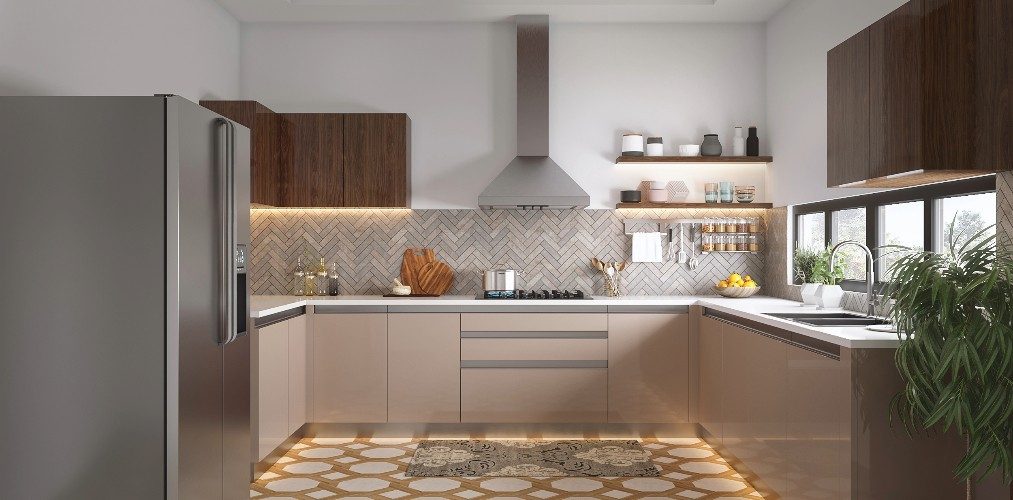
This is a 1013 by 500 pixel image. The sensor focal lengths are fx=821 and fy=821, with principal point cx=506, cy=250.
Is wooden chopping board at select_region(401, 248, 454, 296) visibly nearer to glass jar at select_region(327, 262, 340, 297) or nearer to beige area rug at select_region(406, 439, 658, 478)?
glass jar at select_region(327, 262, 340, 297)

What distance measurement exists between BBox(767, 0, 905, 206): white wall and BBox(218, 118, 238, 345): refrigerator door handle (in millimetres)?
2963

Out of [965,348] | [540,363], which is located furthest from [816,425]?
[540,363]

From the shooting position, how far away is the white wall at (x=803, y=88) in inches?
169

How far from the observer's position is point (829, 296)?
4109 millimetres

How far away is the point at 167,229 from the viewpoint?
8.87ft

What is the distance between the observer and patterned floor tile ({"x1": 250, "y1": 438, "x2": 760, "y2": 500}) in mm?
3852

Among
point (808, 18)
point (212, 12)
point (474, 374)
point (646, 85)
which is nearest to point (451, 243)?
point (474, 374)

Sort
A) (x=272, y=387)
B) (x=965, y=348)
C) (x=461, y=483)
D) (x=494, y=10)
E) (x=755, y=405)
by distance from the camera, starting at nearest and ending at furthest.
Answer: (x=965, y=348), (x=755, y=405), (x=461, y=483), (x=272, y=387), (x=494, y=10)

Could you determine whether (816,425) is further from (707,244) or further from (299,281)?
(299,281)

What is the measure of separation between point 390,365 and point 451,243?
3.36 ft

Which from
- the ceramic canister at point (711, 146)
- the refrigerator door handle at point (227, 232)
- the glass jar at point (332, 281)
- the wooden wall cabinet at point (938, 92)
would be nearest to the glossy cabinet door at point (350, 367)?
the glass jar at point (332, 281)

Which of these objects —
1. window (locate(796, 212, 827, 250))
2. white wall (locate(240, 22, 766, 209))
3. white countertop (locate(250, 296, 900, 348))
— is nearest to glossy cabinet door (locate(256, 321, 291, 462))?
white countertop (locate(250, 296, 900, 348))

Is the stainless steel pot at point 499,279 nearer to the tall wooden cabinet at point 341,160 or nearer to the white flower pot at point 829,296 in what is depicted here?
the tall wooden cabinet at point 341,160

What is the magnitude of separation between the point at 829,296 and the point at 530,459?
178 centimetres
